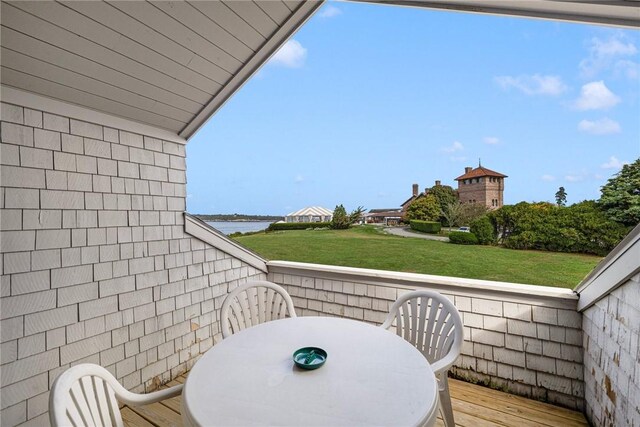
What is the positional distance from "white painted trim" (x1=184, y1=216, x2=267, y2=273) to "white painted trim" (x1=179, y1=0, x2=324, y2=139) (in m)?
0.82

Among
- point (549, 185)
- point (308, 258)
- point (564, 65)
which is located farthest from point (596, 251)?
point (308, 258)

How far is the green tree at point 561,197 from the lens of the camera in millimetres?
3246

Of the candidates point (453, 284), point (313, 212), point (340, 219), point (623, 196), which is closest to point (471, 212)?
point (623, 196)

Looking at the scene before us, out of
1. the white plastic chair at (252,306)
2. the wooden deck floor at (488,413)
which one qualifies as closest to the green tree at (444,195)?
the wooden deck floor at (488,413)

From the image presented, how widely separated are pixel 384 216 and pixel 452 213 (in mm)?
1054

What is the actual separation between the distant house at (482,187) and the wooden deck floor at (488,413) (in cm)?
229

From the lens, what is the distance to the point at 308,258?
166 inches

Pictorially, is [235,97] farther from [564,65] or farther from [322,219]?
[564,65]

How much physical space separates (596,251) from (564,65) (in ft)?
8.07

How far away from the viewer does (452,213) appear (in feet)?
13.5

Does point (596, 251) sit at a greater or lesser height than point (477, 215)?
lesser

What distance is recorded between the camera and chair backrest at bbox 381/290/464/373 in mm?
1730

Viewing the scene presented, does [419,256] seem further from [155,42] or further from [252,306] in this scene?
[155,42]

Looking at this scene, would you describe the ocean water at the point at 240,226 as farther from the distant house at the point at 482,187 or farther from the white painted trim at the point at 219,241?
the distant house at the point at 482,187
